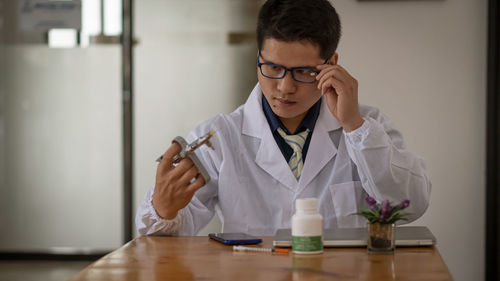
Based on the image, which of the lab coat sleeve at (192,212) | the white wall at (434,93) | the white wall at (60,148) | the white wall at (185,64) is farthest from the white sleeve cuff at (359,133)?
the white wall at (60,148)

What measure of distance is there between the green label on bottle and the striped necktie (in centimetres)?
59

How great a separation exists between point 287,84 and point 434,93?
1823 millimetres

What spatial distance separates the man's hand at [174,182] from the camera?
1439 mm

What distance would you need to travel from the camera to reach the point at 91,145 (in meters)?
3.61

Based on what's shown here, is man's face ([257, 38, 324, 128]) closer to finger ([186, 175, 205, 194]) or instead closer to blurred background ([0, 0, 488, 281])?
finger ([186, 175, 205, 194])

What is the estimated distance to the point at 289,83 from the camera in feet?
5.51

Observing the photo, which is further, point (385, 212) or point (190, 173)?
point (190, 173)

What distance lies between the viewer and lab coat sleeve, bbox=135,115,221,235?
157cm

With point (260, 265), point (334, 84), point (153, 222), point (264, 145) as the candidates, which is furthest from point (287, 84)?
point (260, 265)

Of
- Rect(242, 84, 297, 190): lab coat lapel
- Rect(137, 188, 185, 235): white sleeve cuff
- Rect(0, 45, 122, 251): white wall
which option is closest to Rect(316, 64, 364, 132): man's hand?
Rect(242, 84, 297, 190): lab coat lapel

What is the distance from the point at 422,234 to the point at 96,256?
2604 mm

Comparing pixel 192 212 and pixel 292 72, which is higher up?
pixel 292 72

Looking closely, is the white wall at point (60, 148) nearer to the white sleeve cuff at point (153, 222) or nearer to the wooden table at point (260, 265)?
the white sleeve cuff at point (153, 222)

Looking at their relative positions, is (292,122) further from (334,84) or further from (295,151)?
(334,84)
